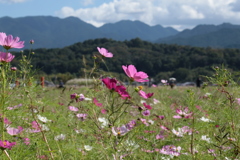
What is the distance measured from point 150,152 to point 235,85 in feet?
2.32

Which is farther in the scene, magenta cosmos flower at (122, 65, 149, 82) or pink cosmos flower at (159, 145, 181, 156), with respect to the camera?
pink cosmos flower at (159, 145, 181, 156)

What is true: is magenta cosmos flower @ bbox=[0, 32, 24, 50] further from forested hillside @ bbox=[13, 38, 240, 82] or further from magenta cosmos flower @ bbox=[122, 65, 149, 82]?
forested hillside @ bbox=[13, 38, 240, 82]

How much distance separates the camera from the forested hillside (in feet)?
196

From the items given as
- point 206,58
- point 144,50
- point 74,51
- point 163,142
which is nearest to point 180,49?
point 144,50

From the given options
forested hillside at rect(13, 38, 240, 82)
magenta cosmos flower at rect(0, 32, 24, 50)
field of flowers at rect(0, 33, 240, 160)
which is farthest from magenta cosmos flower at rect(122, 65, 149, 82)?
forested hillside at rect(13, 38, 240, 82)

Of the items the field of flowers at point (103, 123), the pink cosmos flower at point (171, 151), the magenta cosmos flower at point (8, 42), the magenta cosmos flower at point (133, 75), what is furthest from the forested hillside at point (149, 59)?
the magenta cosmos flower at point (133, 75)

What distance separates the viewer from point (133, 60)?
73.5 meters

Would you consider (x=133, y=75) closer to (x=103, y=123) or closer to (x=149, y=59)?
(x=103, y=123)

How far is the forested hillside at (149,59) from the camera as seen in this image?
59.6 m

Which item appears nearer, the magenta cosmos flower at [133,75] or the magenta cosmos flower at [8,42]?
the magenta cosmos flower at [133,75]

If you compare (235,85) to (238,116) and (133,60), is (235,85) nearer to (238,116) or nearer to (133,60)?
(238,116)

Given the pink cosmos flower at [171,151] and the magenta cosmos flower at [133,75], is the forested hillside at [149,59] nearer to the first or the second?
the pink cosmos flower at [171,151]

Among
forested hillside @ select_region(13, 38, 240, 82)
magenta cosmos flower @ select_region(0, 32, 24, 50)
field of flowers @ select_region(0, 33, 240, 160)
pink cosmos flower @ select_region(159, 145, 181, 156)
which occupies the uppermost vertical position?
magenta cosmos flower @ select_region(0, 32, 24, 50)

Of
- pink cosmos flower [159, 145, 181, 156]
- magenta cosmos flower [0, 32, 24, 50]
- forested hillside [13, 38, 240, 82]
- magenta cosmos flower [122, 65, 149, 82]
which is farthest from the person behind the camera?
forested hillside [13, 38, 240, 82]
